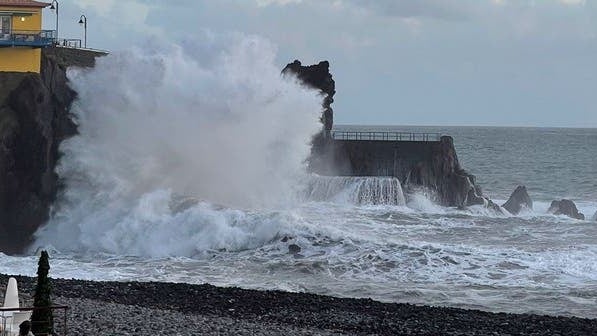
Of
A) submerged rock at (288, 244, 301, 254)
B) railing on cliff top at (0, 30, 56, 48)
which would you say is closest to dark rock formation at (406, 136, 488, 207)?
submerged rock at (288, 244, 301, 254)

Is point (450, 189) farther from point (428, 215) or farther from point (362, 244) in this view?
point (362, 244)

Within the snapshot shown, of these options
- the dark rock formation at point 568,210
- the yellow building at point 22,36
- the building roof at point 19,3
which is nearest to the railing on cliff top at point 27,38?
the yellow building at point 22,36

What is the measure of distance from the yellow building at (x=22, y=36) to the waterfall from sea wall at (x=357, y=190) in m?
12.5

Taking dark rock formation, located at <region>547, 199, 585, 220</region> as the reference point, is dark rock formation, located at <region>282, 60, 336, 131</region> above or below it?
above

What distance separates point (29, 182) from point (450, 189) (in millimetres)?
19055

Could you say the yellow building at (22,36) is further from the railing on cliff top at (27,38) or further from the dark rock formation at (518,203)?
the dark rock formation at (518,203)

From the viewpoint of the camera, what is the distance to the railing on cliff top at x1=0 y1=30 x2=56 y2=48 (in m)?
38.2

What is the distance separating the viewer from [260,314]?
Answer: 67.1 ft

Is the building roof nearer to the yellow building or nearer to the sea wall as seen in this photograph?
the yellow building

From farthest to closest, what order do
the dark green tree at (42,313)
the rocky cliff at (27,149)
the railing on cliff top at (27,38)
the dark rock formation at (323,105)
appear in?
the dark rock formation at (323,105), the railing on cliff top at (27,38), the rocky cliff at (27,149), the dark green tree at (42,313)

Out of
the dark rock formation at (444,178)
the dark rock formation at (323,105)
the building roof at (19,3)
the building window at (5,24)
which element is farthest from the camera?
the dark rock formation at (323,105)

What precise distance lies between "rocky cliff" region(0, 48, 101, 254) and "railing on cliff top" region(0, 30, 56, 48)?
1.14m

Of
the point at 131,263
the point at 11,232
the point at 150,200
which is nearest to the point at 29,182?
the point at 11,232

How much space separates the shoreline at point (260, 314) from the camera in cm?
1839
